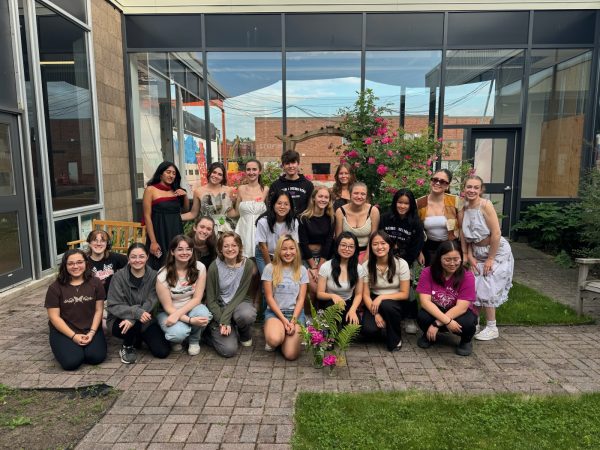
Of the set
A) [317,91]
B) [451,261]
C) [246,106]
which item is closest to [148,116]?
[246,106]

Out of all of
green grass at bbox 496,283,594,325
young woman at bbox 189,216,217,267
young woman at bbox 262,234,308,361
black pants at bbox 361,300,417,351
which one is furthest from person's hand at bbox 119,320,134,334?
green grass at bbox 496,283,594,325

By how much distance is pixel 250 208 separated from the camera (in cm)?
484

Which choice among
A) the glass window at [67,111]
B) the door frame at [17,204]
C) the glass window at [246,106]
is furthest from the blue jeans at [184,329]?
the glass window at [246,106]

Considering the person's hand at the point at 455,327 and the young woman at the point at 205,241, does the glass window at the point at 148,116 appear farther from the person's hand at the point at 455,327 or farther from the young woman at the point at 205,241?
the person's hand at the point at 455,327

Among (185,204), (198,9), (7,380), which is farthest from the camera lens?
(198,9)

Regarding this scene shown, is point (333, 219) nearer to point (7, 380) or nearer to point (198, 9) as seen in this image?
point (7, 380)

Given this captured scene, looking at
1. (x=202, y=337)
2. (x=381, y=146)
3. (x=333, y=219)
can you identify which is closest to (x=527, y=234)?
(x=381, y=146)

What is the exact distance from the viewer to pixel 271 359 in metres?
3.89

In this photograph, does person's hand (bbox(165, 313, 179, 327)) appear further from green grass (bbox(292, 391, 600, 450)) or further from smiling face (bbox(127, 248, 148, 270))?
green grass (bbox(292, 391, 600, 450))

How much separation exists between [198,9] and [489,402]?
335 inches

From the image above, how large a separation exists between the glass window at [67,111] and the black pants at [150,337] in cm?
356

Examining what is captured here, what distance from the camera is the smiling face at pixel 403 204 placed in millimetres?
4355

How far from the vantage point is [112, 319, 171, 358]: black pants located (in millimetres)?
3869

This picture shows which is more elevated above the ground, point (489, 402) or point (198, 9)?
point (198, 9)
